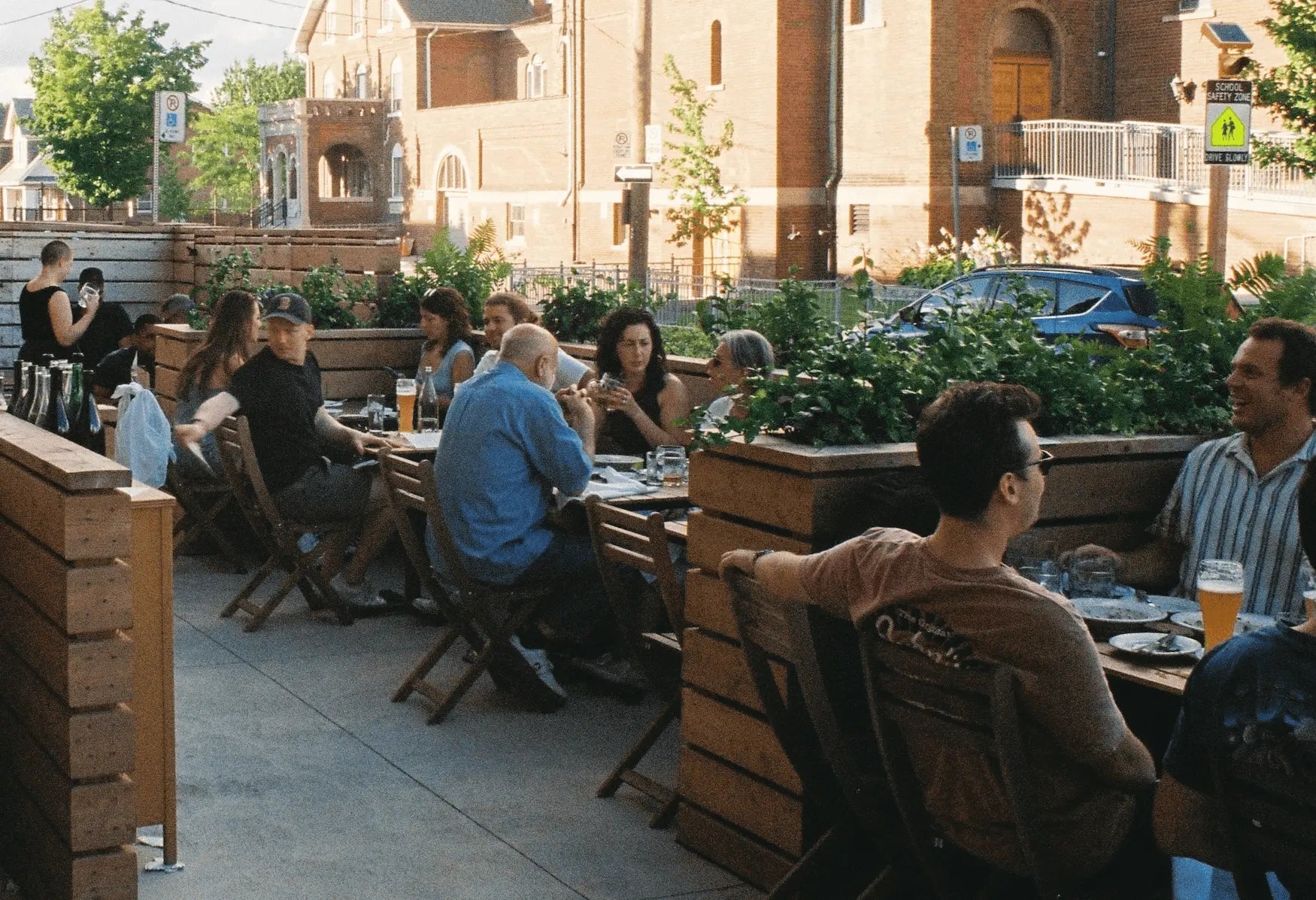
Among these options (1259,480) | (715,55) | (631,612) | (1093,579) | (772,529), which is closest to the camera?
(1093,579)

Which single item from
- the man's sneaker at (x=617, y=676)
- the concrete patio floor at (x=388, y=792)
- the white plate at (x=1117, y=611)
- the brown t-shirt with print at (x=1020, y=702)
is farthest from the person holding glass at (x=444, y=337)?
the brown t-shirt with print at (x=1020, y=702)

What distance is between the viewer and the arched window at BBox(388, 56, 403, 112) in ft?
189

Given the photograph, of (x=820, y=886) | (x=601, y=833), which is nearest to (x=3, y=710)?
(x=601, y=833)

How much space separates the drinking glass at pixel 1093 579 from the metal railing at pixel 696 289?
4.57ft

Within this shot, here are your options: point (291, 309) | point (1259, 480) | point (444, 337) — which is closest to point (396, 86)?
point (444, 337)

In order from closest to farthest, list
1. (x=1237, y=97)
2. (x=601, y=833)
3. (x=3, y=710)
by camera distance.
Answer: (x=3, y=710) → (x=601, y=833) → (x=1237, y=97)

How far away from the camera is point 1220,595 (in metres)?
4.04

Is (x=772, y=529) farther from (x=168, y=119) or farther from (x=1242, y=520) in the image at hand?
(x=168, y=119)

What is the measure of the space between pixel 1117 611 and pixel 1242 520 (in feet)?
3.17

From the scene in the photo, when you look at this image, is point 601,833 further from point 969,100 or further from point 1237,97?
point 969,100

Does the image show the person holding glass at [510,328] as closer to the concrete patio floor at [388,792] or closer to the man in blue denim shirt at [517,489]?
the concrete patio floor at [388,792]

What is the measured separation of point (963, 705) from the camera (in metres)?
3.44

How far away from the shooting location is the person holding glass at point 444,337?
10188 millimetres

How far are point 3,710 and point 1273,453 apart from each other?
3.81 meters
